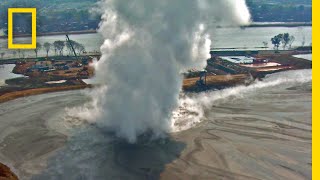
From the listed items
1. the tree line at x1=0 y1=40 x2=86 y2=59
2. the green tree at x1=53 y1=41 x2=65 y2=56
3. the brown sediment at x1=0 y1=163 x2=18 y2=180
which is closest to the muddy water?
the brown sediment at x1=0 y1=163 x2=18 y2=180

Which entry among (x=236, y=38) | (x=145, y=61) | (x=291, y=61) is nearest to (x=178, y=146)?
(x=145, y=61)

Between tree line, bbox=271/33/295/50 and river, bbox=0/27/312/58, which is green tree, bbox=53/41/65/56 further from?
tree line, bbox=271/33/295/50

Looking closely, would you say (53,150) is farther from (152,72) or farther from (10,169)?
(152,72)

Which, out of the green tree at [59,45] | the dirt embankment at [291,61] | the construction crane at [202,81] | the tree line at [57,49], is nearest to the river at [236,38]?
the tree line at [57,49]

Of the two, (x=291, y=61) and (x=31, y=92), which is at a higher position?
(x=291, y=61)

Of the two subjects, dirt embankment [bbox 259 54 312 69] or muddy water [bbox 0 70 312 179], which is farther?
dirt embankment [bbox 259 54 312 69]

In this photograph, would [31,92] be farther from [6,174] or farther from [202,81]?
[6,174]

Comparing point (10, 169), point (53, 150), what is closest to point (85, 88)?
point (53, 150)
